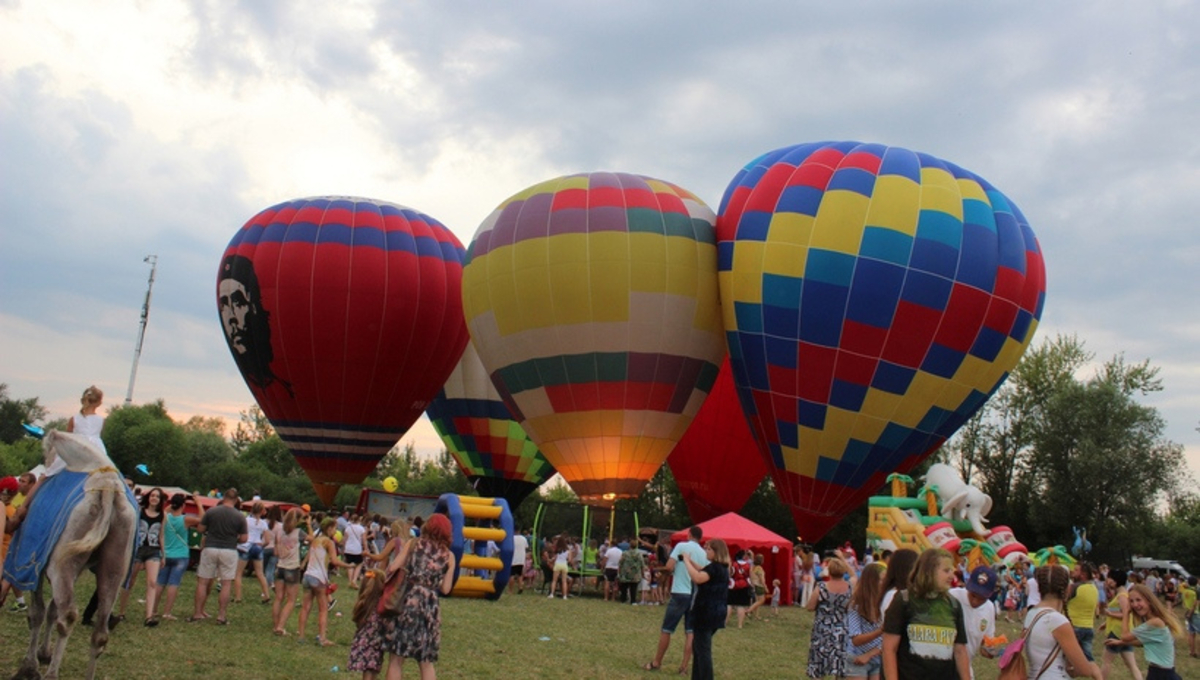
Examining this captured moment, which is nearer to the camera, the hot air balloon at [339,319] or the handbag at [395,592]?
the handbag at [395,592]

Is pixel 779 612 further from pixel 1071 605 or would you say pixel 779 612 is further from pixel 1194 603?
pixel 1071 605

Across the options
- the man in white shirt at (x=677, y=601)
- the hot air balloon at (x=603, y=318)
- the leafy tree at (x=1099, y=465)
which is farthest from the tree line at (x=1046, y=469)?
the man in white shirt at (x=677, y=601)

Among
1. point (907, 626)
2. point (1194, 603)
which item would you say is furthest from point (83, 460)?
point (1194, 603)

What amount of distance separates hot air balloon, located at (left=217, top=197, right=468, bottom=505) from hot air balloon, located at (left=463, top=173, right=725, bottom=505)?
162 inches

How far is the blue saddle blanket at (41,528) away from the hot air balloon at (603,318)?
14.1 meters

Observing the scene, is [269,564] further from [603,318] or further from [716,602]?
[603,318]

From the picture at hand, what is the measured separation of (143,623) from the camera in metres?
8.88

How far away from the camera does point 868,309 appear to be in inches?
704

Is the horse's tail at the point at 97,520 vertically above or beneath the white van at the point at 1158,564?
beneath

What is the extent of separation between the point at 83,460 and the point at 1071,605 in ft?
27.2

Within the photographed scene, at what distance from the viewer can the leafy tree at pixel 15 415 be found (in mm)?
69188

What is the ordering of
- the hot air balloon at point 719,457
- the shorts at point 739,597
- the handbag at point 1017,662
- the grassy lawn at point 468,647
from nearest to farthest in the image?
the handbag at point 1017,662, the grassy lawn at point 468,647, the shorts at point 739,597, the hot air balloon at point 719,457

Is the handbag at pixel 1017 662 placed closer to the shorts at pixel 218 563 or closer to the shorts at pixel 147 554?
the shorts at pixel 218 563

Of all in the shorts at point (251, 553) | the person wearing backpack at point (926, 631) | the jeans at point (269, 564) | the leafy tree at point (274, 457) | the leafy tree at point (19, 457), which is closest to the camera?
the person wearing backpack at point (926, 631)
